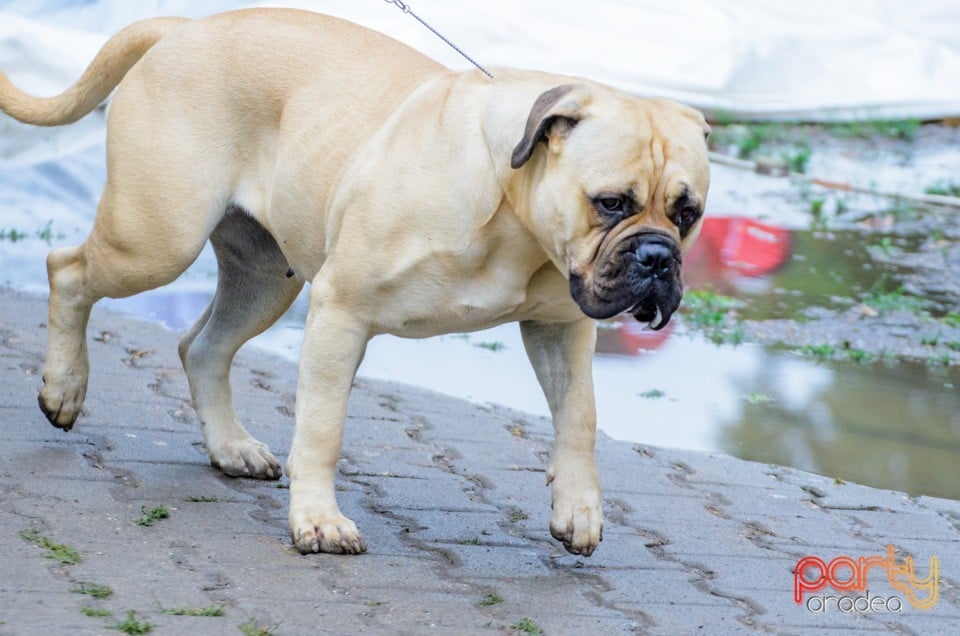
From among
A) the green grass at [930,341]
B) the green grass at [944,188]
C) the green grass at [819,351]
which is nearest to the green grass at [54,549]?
the green grass at [819,351]

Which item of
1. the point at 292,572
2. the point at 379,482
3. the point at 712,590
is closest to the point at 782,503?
the point at 712,590

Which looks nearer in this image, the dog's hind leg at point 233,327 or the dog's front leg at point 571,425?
the dog's front leg at point 571,425

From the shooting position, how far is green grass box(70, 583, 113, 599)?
3064mm

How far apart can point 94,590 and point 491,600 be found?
924 mm

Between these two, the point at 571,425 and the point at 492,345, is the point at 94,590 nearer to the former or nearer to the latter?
the point at 571,425

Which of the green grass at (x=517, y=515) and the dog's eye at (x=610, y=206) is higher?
the dog's eye at (x=610, y=206)

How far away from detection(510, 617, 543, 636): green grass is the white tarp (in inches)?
251

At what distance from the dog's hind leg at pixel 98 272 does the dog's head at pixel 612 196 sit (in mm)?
1254

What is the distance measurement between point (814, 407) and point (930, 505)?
110cm

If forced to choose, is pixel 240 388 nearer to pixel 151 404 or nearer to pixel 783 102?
pixel 151 404

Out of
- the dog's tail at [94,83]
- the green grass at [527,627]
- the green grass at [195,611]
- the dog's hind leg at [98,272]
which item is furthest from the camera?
the dog's tail at [94,83]

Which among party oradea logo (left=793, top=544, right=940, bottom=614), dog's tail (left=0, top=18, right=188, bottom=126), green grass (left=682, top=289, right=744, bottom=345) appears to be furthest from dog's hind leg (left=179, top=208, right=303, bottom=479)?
green grass (left=682, top=289, right=744, bottom=345)

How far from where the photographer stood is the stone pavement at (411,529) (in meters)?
3.20

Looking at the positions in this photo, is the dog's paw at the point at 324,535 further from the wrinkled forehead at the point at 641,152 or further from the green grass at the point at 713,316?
the green grass at the point at 713,316
